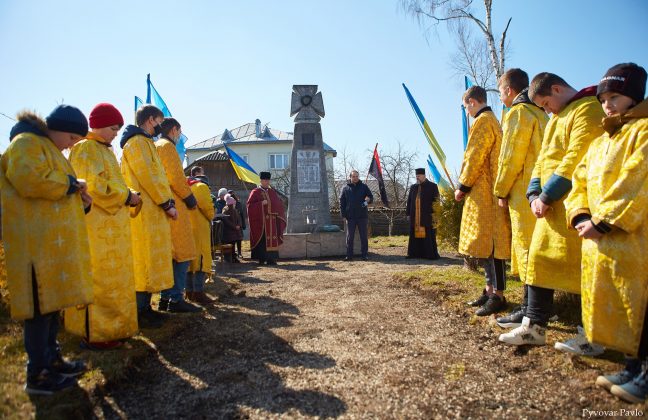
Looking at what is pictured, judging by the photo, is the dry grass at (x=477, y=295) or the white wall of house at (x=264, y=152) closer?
the dry grass at (x=477, y=295)

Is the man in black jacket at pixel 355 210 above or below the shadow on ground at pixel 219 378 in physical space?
above

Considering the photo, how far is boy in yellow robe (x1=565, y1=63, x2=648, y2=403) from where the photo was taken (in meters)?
2.09

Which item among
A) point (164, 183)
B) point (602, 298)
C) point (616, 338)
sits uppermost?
point (164, 183)

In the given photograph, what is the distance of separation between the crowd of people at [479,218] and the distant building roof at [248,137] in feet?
125

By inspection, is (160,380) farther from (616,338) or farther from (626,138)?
(626,138)

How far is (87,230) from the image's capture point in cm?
298

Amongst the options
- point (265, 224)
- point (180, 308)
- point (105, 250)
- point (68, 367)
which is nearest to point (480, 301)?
point (180, 308)

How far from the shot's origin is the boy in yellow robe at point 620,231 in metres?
2.09

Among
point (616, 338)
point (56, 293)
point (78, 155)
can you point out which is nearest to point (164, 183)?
point (78, 155)

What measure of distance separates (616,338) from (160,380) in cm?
269

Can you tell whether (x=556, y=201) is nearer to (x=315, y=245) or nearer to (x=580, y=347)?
(x=580, y=347)

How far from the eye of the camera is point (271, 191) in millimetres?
10094

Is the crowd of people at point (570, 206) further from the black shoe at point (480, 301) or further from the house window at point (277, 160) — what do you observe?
the house window at point (277, 160)

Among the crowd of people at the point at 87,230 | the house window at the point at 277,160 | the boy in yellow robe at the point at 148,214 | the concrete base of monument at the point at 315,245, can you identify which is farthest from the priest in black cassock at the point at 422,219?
the house window at the point at 277,160
